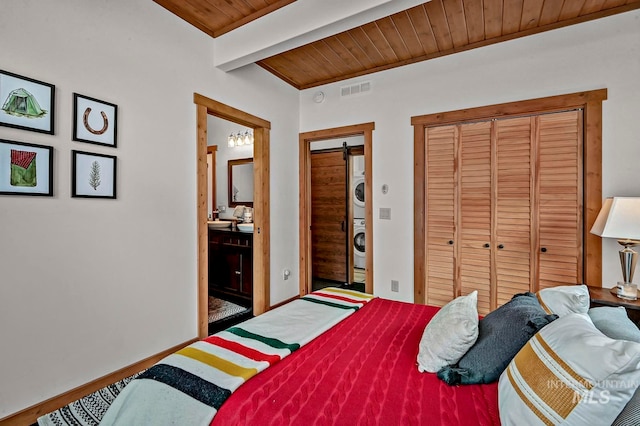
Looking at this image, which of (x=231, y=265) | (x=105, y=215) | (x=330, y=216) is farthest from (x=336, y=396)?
(x=330, y=216)

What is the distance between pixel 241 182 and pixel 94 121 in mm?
2681

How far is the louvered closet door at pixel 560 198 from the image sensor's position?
2.62 m

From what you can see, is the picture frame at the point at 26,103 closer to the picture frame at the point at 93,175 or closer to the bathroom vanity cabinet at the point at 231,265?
the picture frame at the point at 93,175

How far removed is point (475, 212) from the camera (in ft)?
9.93

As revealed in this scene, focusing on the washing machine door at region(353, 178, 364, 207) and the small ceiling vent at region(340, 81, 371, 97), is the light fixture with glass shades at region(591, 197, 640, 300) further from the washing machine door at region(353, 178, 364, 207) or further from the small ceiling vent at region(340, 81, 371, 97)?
the washing machine door at region(353, 178, 364, 207)

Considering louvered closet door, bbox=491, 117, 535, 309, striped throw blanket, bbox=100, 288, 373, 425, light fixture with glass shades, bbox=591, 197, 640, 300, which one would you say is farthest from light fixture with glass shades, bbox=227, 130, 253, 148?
light fixture with glass shades, bbox=591, 197, 640, 300

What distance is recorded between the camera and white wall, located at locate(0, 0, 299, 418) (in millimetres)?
1743

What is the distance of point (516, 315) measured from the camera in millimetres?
1269

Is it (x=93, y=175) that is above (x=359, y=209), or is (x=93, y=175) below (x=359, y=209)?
above

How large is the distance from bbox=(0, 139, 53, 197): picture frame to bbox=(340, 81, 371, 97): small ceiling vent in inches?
113

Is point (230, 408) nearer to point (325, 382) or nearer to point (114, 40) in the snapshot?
point (325, 382)

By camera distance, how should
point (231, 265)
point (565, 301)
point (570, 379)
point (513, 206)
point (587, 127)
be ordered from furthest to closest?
point (231, 265), point (513, 206), point (587, 127), point (565, 301), point (570, 379)

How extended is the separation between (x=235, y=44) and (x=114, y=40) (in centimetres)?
94

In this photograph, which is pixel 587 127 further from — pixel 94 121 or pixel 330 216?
pixel 94 121
